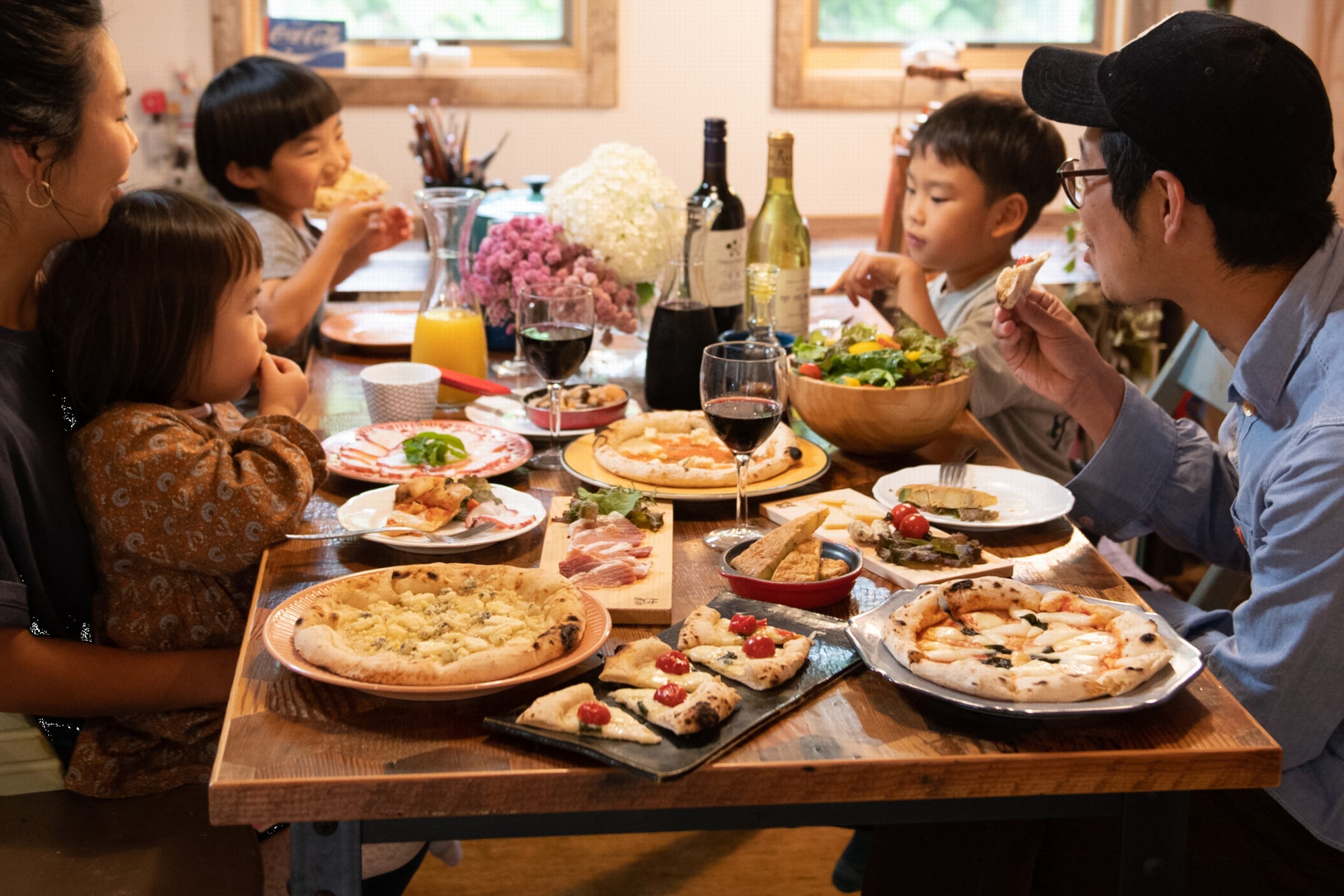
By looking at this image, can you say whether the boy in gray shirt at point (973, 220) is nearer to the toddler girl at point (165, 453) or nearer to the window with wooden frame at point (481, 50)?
the toddler girl at point (165, 453)

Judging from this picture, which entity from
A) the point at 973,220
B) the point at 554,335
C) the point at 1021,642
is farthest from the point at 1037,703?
the point at 973,220

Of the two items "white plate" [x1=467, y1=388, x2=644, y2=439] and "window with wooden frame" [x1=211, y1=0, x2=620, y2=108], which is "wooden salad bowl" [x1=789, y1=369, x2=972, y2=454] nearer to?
"white plate" [x1=467, y1=388, x2=644, y2=439]

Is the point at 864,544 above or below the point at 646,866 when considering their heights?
above

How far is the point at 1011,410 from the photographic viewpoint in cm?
229

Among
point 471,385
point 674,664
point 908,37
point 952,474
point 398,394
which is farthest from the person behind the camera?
point 908,37

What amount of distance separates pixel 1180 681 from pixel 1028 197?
5.50ft

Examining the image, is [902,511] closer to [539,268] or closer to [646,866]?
[539,268]

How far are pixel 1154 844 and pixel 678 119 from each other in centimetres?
366

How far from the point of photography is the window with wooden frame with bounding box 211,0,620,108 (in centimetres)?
423

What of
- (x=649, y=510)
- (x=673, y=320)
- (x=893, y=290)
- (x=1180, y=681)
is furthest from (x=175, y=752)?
(x=893, y=290)

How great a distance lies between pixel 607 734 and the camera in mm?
1019

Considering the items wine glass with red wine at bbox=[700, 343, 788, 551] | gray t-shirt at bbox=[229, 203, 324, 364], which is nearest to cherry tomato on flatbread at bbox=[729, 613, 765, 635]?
wine glass with red wine at bbox=[700, 343, 788, 551]

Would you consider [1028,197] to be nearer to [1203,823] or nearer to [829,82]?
[1203,823]

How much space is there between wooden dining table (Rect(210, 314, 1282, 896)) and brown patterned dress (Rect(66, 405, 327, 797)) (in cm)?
33
